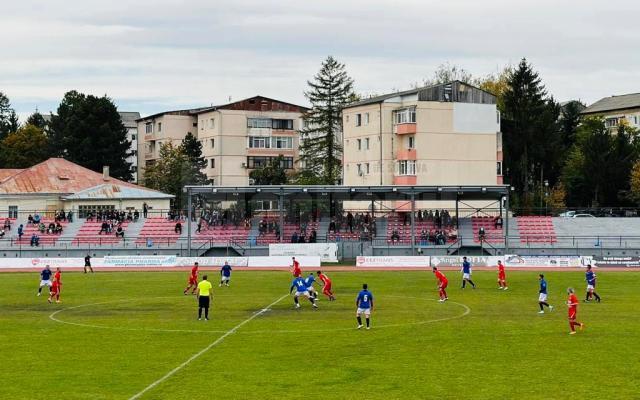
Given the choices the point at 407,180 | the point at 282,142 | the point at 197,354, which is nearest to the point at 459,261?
the point at 407,180

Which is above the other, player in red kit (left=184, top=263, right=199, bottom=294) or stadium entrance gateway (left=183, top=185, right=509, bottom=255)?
stadium entrance gateway (left=183, top=185, right=509, bottom=255)

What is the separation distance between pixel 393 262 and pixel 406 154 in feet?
119

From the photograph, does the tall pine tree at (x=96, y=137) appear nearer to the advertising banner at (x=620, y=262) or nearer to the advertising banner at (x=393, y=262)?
the advertising banner at (x=393, y=262)

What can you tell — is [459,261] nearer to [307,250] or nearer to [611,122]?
[307,250]

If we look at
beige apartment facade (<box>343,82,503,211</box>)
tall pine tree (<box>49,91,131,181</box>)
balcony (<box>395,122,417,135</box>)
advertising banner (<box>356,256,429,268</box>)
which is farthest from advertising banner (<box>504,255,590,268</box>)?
tall pine tree (<box>49,91,131,181</box>)

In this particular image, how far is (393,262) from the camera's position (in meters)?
75.6

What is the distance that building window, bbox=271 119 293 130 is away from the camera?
470 ft

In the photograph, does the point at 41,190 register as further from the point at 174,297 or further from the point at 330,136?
the point at 174,297

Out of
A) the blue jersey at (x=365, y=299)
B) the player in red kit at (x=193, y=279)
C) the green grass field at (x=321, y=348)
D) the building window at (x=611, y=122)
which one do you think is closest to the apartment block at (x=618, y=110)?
the building window at (x=611, y=122)

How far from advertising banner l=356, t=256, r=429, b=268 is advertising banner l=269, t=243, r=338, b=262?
11.5ft

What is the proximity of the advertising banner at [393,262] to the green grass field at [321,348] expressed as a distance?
2054 cm

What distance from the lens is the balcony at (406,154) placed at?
110m

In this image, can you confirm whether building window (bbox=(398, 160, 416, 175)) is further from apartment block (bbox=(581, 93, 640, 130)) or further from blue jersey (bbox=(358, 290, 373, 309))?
blue jersey (bbox=(358, 290, 373, 309))

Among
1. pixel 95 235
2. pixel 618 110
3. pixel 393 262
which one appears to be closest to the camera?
pixel 393 262
